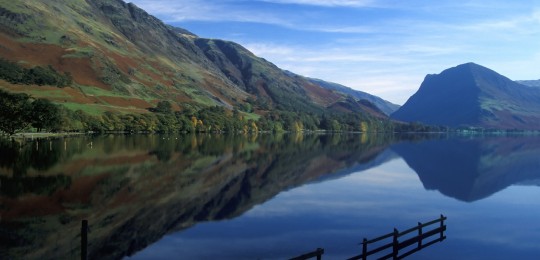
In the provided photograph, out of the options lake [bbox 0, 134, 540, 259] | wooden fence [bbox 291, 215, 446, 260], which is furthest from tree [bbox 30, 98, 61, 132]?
wooden fence [bbox 291, 215, 446, 260]

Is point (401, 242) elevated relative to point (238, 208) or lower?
elevated

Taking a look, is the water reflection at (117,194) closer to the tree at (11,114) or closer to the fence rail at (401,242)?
the fence rail at (401,242)

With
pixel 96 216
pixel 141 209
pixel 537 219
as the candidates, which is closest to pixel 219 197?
pixel 141 209

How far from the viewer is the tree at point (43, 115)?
16675cm

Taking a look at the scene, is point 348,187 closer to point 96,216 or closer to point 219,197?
point 219,197

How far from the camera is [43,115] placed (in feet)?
559

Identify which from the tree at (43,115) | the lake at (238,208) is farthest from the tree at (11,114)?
the lake at (238,208)

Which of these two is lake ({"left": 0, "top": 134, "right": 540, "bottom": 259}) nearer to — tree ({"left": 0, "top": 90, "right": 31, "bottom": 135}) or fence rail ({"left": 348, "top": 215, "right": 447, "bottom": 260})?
fence rail ({"left": 348, "top": 215, "right": 447, "bottom": 260})

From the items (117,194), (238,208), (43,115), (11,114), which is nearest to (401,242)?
(238,208)

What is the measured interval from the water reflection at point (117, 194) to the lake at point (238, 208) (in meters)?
0.16

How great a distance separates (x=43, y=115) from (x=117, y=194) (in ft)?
420

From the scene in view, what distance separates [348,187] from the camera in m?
77.0

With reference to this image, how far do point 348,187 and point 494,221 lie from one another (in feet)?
88.9

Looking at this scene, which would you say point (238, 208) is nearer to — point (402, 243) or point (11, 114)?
point (402, 243)
